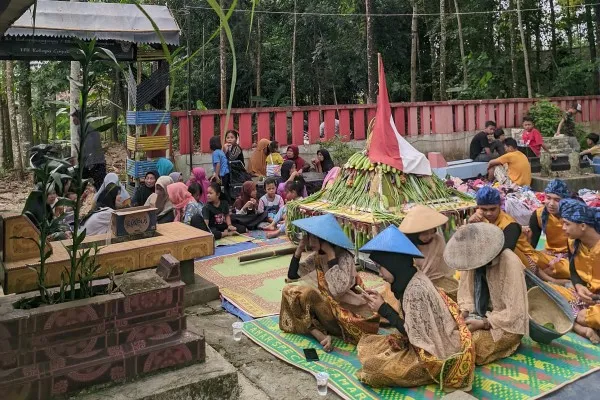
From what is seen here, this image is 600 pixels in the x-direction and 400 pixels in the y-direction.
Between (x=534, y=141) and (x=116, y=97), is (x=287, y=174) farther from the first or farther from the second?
(x=116, y=97)

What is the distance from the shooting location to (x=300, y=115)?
11227mm

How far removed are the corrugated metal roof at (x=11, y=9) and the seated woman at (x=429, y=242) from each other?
2.74 m

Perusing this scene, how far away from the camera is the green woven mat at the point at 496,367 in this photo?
10.6ft

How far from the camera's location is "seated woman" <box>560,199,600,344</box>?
4.06 meters

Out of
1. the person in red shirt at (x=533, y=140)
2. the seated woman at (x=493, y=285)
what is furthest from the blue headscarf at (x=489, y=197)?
the person in red shirt at (x=533, y=140)

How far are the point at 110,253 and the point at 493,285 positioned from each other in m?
2.92

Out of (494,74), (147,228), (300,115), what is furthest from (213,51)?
(147,228)

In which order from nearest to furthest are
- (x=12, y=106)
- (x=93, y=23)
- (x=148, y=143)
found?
1. (x=93, y=23)
2. (x=148, y=143)
3. (x=12, y=106)

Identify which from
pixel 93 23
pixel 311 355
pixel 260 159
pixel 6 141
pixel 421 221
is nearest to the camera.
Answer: pixel 311 355

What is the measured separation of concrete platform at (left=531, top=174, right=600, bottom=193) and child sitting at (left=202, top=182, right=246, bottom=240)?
586 cm

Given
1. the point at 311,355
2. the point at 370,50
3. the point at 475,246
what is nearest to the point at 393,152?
the point at 475,246

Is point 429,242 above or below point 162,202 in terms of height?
below

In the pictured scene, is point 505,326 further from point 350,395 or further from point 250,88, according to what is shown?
point 250,88

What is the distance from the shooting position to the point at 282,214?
7.64 meters
